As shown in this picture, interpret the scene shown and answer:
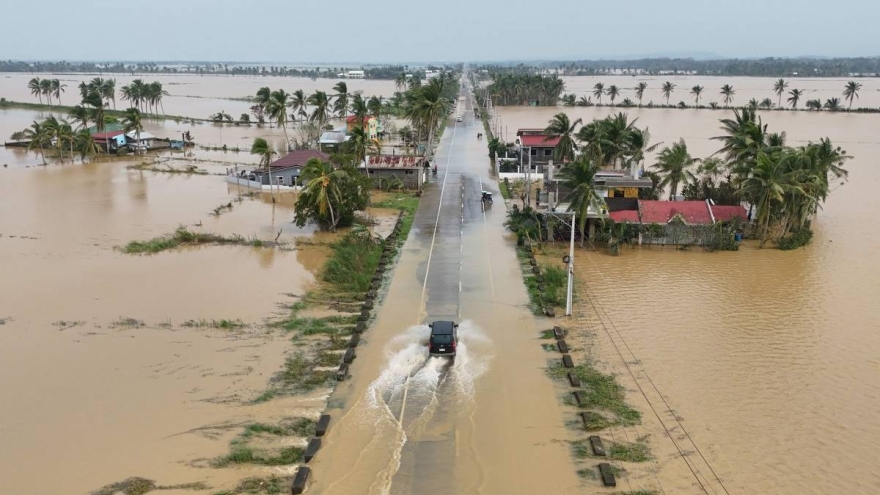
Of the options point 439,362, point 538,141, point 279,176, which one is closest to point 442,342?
point 439,362

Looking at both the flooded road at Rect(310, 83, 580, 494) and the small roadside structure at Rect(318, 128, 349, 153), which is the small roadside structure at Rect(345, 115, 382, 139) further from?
the flooded road at Rect(310, 83, 580, 494)

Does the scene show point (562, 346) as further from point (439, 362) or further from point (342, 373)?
point (342, 373)

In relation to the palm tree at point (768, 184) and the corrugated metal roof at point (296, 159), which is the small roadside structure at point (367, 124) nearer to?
the corrugated metal roof at point (296, 159)

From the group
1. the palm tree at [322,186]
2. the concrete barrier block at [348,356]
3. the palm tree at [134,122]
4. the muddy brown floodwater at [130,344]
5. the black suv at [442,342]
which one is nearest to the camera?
the muddy brown floodwater at [130,344]

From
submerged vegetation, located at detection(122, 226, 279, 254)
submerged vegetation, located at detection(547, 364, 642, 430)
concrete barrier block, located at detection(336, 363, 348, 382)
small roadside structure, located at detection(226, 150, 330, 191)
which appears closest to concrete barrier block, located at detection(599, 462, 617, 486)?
submerged vegetation, located at detection(547, 364, 642, 430)

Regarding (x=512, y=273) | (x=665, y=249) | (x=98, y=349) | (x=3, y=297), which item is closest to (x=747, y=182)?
(x=665, y=249)

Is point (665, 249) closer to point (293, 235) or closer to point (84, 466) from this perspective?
point (293, 235)

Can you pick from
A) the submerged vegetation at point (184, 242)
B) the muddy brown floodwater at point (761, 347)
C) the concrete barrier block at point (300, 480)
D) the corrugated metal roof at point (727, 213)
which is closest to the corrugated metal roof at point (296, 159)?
the submerged vegetation at point (184, 242)
